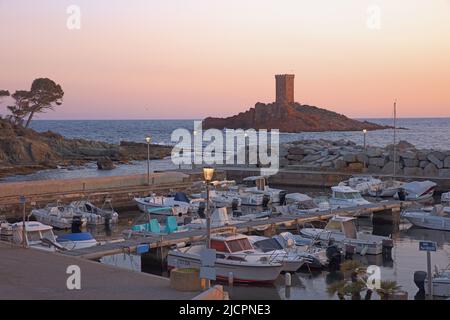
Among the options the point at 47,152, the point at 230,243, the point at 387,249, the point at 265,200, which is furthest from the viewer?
the point at 47,152

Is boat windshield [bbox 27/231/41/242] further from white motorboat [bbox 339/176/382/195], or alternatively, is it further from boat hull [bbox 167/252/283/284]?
white motorboat [bbox 339/176/382/195]

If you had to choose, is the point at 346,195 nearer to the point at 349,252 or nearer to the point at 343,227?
the point at 343,227

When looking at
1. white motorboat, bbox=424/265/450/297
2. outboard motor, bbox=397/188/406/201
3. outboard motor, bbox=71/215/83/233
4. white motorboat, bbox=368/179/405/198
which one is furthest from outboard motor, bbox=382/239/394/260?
white motorboat, bbox=368/179/405/198

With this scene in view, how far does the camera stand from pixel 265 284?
19.0 meters

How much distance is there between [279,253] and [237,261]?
1575 mm

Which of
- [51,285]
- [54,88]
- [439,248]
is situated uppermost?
[54,88]

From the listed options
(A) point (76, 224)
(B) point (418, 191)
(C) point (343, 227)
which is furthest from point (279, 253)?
(B) point (418, 191)

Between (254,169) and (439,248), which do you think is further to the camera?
(254,169)

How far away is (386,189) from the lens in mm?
40031

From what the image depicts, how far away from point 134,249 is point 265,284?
4.09m

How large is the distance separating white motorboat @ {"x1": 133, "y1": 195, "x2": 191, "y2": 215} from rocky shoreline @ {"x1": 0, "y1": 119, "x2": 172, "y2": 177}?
24818 mm

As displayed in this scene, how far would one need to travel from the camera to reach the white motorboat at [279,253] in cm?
1983
